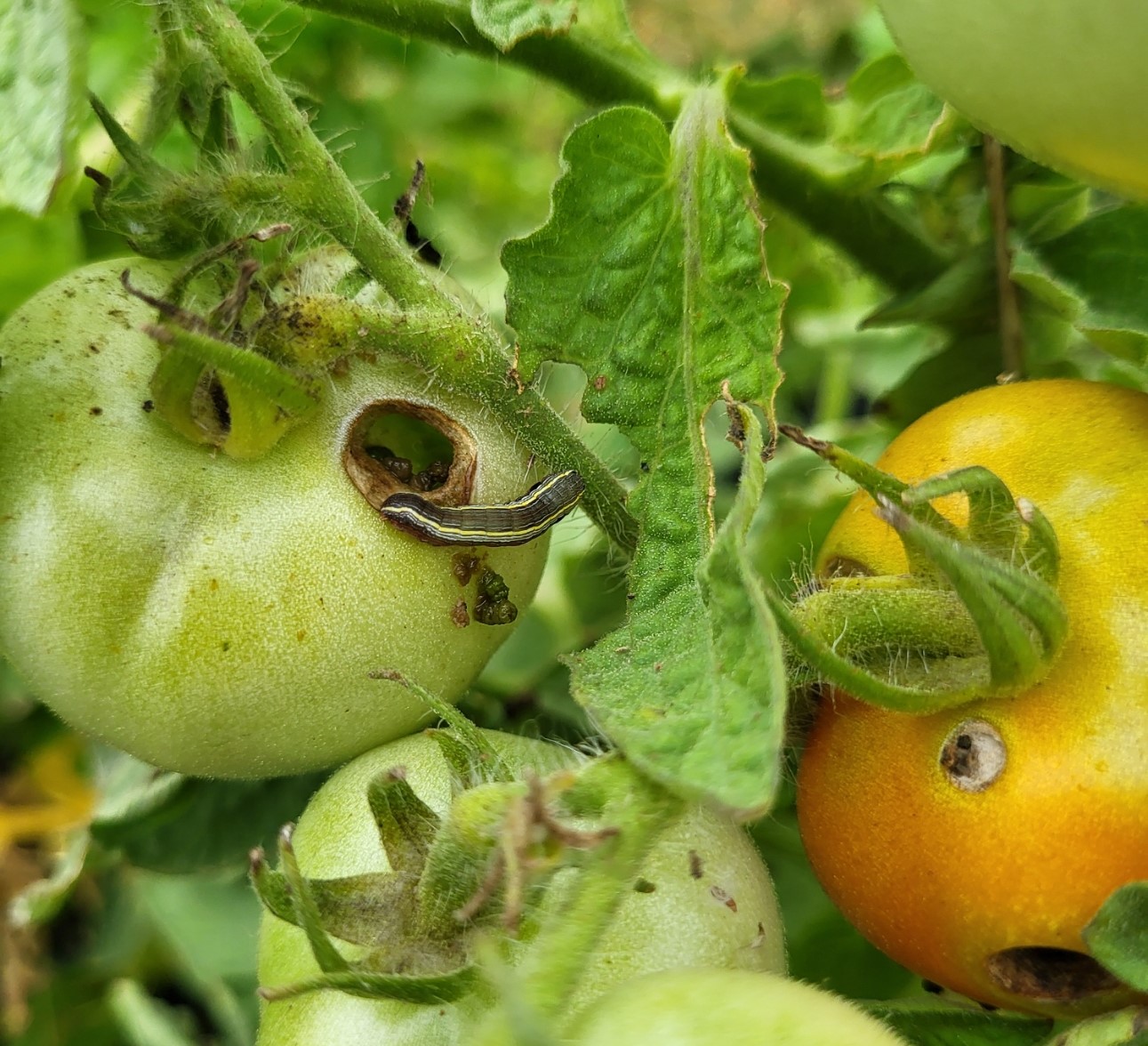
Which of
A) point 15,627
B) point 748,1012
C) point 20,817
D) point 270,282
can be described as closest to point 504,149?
point 20,817

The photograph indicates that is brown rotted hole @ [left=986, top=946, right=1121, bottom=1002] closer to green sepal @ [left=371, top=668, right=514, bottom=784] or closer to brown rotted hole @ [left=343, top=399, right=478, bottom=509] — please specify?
green sepal @ [left=371, top=668, right=514, bottom=784]

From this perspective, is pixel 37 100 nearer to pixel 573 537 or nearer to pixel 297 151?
pixel 297 151

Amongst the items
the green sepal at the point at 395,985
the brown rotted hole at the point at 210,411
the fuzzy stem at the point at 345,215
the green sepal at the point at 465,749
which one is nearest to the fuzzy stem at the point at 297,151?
the fuzzy stem at the point at 345,215

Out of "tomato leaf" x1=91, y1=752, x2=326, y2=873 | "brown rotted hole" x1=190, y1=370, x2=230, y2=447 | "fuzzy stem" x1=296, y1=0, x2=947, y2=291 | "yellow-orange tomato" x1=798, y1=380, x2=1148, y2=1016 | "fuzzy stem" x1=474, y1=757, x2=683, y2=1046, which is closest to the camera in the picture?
"fuzzy stem" x1=474, y1=757, x2=683, y2=1046

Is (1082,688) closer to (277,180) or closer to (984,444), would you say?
(984,444)

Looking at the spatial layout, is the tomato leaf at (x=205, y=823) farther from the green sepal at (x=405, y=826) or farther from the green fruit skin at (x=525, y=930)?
the green sepal at (x=405, y=826)

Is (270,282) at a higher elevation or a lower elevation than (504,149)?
higher

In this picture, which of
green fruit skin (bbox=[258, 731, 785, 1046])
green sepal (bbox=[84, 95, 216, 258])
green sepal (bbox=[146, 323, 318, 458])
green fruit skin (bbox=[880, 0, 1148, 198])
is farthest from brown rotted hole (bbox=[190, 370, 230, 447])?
green fruit skin (bbox=[880, 0, 1148, 198])
